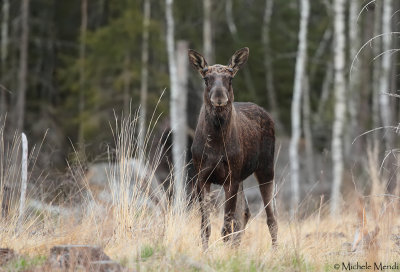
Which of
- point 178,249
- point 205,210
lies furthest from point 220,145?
point 178,249

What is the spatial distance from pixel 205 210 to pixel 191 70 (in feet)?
56.4

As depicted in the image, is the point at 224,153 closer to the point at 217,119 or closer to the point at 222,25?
the point at 217,119

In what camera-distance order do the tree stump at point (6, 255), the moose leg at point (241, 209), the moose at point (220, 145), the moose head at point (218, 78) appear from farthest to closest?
the moose leg at point (241, 209), the moose at point (220, 145), the moose head at point (218, 78), the tree stump at point (6, 255)

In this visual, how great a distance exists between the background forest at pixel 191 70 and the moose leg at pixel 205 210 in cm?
897

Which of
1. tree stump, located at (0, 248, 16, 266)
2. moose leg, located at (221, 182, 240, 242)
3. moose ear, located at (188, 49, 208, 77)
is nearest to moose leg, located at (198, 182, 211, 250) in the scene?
moose leg, located at (221, 182, 240, 242)

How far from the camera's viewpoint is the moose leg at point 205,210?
7477mm

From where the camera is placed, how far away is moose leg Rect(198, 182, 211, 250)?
24.5 feet

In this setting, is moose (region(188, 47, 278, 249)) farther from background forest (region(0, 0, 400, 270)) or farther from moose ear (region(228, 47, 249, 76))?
background forest (region(0, 0, 400, 270))

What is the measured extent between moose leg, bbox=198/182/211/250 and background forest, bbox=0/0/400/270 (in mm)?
8969

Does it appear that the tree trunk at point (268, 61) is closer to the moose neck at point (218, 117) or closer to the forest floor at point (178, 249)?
the moose neck at point (218, 117)

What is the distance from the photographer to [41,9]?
3250 cm

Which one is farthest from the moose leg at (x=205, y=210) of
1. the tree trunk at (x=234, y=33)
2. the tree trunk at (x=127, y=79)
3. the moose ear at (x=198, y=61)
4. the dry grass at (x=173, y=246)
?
the tree trunk at (x=234, y=33)

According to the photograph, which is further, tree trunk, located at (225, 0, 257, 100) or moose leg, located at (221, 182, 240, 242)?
tree trunk, located at (225, 0, 257, 100)

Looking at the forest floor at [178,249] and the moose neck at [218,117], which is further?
the moose neck at [218,117]
